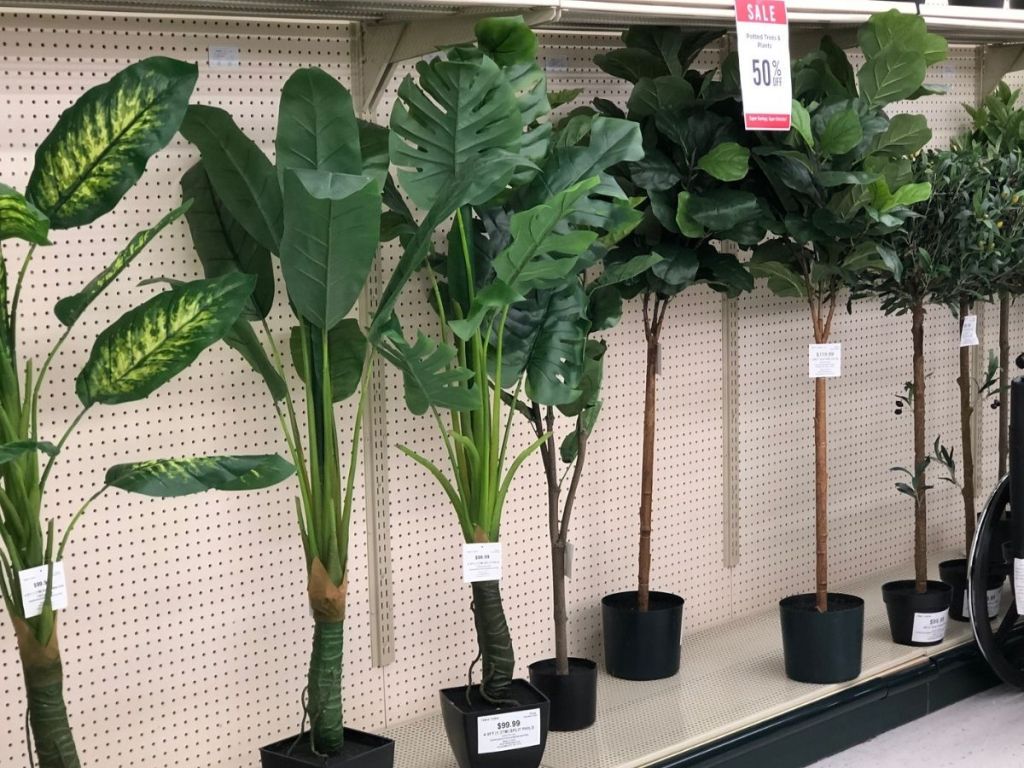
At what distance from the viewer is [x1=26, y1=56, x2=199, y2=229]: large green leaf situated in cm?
195

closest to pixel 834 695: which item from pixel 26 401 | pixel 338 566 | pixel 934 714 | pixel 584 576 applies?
pixel 934 714

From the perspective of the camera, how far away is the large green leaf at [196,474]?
6.40ft

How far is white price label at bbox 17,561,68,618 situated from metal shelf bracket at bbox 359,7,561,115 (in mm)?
1195

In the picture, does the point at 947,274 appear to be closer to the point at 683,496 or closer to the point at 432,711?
the point at 683,496

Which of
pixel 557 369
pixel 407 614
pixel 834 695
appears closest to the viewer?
pixel 557 369

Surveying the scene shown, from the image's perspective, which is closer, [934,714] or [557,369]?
[557,369]

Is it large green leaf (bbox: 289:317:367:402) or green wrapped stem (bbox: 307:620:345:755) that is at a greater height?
large green leaf (bbox: 289:317:367:402)

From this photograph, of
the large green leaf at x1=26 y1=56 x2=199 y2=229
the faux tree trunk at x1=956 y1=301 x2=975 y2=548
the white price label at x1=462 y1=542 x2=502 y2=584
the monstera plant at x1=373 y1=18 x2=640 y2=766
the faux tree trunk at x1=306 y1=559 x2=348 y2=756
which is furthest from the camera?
the faux tree trunk at x1=956 y1=301 x2=975 y2=548

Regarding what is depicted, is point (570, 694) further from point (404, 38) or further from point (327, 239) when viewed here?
point (404, 38)

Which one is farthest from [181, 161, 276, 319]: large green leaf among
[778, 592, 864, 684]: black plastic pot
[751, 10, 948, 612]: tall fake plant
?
[778, 592, 864, 684]: black plastic pot

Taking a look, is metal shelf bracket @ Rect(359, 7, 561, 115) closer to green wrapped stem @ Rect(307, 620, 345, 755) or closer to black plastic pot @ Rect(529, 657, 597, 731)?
green wrapped stem @ Rect(307, 620, 345, 755)

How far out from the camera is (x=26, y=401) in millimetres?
2025

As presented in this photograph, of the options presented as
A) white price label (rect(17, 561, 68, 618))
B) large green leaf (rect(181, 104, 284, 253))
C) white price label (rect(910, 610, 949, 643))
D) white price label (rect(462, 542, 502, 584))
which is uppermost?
large green leaf (rect(181, 104, 284, 253))

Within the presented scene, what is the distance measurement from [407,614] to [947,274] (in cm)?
154
